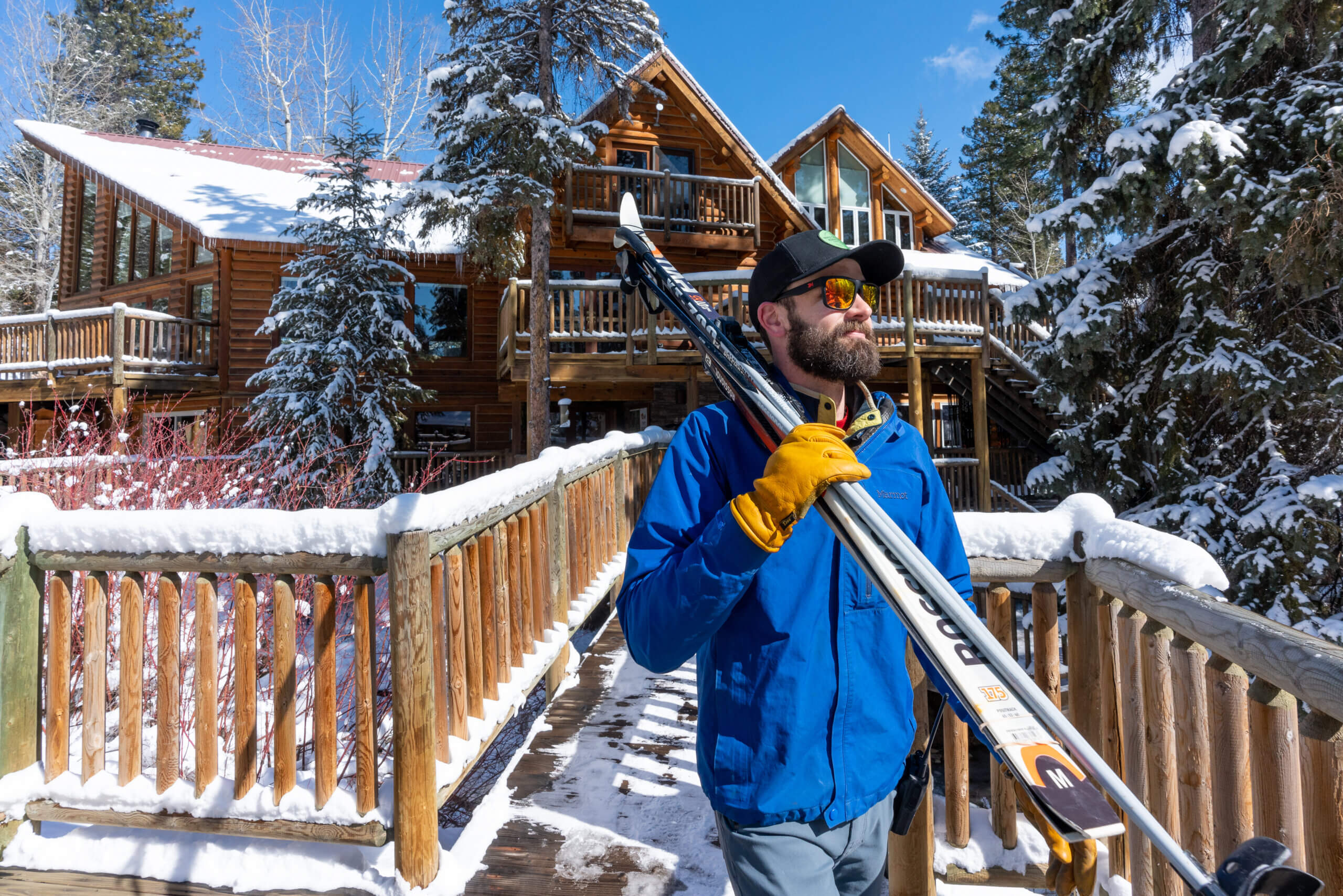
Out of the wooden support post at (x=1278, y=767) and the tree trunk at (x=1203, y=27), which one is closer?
the wooden support post at (x=1278, y=767)

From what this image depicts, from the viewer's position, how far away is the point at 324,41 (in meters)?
23.1

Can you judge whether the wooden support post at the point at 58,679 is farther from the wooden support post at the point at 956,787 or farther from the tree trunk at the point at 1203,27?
the tree trunk at the point at 1203,27

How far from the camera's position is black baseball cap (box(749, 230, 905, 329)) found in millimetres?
1661

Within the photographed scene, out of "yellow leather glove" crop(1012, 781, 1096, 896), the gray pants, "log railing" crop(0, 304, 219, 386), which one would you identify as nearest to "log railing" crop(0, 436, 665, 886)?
the gray pants

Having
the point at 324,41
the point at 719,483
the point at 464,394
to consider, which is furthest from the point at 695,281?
the point at 324,41

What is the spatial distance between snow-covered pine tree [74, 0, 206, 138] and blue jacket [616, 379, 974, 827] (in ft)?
112

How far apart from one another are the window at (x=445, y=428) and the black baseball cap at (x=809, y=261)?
46.0 feet

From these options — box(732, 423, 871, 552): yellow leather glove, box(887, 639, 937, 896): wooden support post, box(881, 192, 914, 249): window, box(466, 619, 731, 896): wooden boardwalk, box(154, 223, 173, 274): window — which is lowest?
box(466, 619, 731, 896): wooden boardwalk

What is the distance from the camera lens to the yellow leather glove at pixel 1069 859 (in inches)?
36.2

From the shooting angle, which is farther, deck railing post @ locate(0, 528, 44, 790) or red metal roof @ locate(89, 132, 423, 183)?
red metal roof @ locate(89, 132, 423, 183)

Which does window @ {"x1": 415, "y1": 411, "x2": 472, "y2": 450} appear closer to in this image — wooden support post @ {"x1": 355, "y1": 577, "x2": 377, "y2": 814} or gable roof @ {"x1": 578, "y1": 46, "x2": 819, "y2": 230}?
gable roof @ {"x1": 578, "y1": 46, "x2": 819, "y2": 230}

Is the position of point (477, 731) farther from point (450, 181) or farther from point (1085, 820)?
point (450, 181)

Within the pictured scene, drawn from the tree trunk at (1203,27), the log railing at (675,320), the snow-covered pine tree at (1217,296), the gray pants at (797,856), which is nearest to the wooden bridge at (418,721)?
the gray pants at (797,856)

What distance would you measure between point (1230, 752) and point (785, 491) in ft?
3.96
